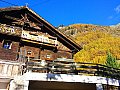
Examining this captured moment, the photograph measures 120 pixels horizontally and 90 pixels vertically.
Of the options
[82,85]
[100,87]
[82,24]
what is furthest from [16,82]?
[82,24]

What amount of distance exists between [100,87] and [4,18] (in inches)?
484

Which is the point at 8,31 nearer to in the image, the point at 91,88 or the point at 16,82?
the point at 16,82

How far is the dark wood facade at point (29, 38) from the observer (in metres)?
20.3

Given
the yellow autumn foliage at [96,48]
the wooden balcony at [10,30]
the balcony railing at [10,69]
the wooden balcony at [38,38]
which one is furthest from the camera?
the yellow autumn foliage at [96,48]

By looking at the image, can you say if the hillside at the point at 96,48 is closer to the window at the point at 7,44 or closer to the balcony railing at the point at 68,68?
the window at the point at 7,44

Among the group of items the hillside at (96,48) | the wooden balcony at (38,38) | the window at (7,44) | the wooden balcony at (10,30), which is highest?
the hillside at (96,48)

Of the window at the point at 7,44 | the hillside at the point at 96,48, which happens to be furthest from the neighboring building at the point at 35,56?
the hillside at the point at 96,48

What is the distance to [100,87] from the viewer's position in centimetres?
1416

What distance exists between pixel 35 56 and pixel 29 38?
213cm

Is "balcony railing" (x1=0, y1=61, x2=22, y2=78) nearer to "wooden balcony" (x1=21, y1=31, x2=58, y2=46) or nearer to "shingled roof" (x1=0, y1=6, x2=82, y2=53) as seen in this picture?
"wooden balcony" (x1=21, y1=31, x2=58, y2=46)

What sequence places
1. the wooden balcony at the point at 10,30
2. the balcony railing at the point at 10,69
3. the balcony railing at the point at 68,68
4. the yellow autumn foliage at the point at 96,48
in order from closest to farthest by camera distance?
the balcony railing at the point at 68,68 < the balcony railing at the point at 10,69 < the wooden balcony at the point at 10,30 < the yellow autumn foliage at the point at 96,48

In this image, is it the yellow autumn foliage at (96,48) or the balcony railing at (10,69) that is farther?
the yellow autumn foliage at (96,48)

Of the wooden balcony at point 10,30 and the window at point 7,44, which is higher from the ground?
A: the wooden balcony at point 10,30

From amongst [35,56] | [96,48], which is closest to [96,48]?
[96,48]
